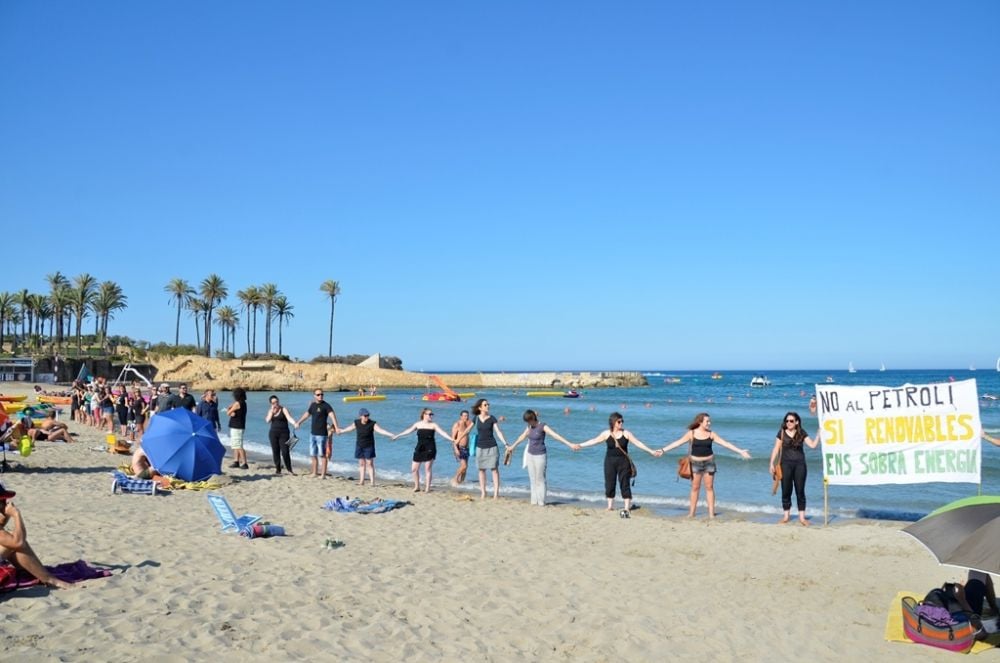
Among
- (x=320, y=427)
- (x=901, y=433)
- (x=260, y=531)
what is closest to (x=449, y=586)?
(x=260, y=531)

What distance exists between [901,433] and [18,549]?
462 inches

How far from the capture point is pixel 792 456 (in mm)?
12109

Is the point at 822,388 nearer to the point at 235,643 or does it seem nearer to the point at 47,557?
the point at 235,643

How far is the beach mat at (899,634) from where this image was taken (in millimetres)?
6636

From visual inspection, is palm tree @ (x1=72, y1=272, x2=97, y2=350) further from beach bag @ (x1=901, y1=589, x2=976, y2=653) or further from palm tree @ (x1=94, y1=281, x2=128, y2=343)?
beach bag @ (x1=901, y1=589, x2=976, y2=653)

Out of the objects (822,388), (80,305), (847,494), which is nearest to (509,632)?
(822,388)

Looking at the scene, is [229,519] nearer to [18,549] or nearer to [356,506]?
[356,506]

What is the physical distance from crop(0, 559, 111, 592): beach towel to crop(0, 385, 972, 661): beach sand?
10 centimetres

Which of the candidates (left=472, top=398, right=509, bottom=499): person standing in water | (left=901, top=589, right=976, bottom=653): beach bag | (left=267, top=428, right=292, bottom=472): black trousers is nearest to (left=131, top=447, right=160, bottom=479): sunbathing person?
(left=267, top=428, right=292, bottom=472): black trousers

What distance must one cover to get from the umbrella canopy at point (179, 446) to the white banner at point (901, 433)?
34.5ft

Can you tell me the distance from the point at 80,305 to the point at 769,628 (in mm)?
90126

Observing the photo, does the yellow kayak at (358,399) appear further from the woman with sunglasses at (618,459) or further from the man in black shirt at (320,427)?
the woman with sunglasses at (618,459)

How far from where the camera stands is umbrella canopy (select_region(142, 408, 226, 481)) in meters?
13.2

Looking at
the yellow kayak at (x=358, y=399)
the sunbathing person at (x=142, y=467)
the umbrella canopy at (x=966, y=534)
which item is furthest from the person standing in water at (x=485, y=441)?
the yellow kayak at (x=358, y=399)
